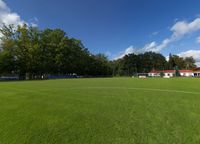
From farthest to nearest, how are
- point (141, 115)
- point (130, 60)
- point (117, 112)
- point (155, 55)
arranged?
point (155, 55), point (130, 60), point (117, 112), point (141, 115)

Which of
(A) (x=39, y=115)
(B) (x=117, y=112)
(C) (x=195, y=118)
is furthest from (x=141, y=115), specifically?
(A) (x=39, y=115)

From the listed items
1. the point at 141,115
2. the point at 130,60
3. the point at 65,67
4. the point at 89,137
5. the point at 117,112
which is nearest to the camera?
the point at 89,137

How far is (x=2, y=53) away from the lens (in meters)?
39.2

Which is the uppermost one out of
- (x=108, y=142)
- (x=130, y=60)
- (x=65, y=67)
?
(x=130, y=60)

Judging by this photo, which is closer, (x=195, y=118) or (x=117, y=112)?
(x=195, y=118)

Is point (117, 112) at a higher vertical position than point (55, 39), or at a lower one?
lower

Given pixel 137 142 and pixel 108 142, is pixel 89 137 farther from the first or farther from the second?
pixel 137 142

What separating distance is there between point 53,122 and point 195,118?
402 centimetres

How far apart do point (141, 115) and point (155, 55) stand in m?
112

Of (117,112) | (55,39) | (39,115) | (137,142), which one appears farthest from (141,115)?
(55,39)

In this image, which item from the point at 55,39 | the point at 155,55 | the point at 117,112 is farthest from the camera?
the point at 155,55

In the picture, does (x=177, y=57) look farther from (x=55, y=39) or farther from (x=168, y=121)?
(x=168, y=121)

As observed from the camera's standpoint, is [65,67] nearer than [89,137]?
No

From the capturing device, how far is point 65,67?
59219mm
